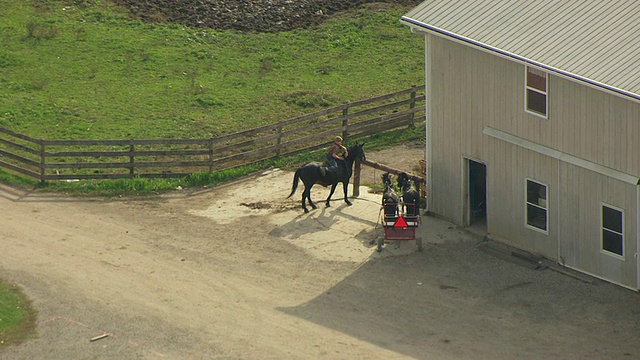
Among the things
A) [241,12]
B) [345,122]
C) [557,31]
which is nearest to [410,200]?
[557,31]

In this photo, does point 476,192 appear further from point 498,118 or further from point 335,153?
point 335,153

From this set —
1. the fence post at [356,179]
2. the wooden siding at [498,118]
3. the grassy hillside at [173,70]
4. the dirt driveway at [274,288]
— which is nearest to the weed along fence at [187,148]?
the grassy hillside at [173,70]

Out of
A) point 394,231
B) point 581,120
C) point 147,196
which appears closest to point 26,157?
point 147,196

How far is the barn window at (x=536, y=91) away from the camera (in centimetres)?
2950

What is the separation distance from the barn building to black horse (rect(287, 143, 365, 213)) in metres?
2.05

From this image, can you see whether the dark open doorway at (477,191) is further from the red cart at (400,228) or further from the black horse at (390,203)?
the black horse at (390,203)

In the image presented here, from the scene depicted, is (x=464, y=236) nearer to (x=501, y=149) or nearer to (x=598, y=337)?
(x=501, y=149)

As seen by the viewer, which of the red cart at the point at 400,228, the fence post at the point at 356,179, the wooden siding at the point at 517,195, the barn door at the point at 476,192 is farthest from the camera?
the fence post at the point at 356,179

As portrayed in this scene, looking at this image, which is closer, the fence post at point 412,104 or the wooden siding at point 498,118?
the wooden siding at point 498,118

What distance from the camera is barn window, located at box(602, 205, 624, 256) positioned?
28547 mm

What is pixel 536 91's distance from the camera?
97.5 feet

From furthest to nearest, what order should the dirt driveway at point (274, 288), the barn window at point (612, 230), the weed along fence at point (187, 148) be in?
the weed along fence at point (187, 148) → the barn window at point (612, 230) → the dirt driveway at point (274, 288)

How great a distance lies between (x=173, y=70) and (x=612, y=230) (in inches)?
771

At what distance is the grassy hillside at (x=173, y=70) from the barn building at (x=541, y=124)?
31.0 ft
